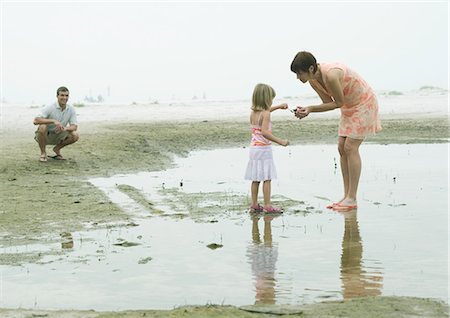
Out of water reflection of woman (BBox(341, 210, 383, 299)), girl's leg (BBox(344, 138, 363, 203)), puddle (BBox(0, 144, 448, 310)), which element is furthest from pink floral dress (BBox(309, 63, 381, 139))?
water reflection of woman (BBox(341, 210, 383, 299))

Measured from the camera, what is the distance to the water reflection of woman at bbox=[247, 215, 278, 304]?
5.72m

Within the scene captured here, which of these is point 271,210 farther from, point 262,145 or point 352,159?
point 352,159

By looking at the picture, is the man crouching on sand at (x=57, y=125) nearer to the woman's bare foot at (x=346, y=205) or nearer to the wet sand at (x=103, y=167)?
the wet sand at (x=103, y=167)

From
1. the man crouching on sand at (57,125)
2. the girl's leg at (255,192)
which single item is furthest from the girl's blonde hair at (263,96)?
the man crouching on sand at (57,125)

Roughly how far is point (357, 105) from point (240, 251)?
2.97 m

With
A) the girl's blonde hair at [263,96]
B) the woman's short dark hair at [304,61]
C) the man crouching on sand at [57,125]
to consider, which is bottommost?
the man crouching on sand at [57,125]

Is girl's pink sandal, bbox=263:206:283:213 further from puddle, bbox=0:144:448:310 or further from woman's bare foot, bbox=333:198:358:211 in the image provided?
woman's bare foot, bbox=333:198:358:211

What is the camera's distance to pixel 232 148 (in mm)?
17391

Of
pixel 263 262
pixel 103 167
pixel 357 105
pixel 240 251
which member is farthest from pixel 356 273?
pixel 103 167

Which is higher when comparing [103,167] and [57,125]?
[57,125]

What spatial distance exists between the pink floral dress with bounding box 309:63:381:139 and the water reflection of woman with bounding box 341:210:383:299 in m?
1.92

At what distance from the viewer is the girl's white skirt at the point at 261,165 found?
30.5ft

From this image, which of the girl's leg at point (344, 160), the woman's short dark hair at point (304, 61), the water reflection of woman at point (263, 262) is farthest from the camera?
the girl's leg at point (344, 160)

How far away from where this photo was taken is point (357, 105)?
9359 mm
